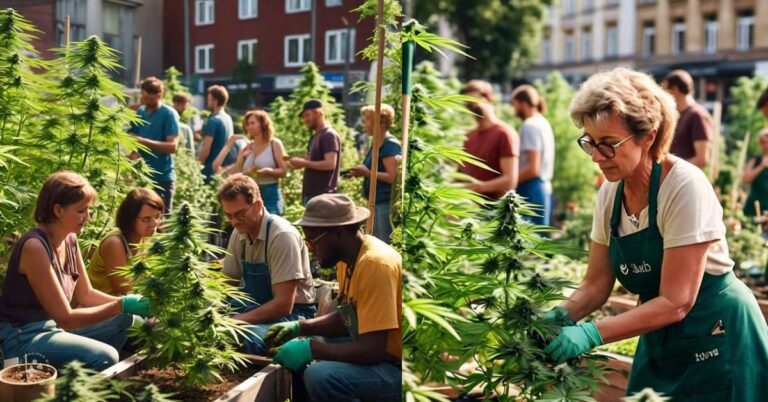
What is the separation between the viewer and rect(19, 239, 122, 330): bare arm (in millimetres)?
1833

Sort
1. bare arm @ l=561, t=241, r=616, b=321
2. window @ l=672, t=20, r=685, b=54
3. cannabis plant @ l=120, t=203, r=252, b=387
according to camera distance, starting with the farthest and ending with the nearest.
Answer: window @ l=672, t=20, r=685, b=54
bare arm @ l=561, t=241, r=616, b=321
cannabis plant @ l=120, t=203, r=252, b=387

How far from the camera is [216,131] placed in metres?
2.13

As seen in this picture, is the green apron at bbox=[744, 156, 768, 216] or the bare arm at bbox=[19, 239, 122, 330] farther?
the green apron at bbox=[744, 156, 768, 216]

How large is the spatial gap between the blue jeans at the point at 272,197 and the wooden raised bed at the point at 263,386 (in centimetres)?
34

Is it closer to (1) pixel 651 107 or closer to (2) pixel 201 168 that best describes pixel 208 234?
(2) pixel 201 168

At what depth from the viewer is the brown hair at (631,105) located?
237 cm

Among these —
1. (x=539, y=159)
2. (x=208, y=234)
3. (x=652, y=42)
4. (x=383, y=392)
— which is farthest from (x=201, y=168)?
(x=652, y=42)

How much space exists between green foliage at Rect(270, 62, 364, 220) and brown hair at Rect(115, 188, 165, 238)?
0.31 m

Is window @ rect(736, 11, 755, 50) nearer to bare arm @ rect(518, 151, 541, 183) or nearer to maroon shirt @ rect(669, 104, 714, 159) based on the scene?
maroon shirt @ rect(669, 104, 714, 159)

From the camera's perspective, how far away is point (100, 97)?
1.92 m

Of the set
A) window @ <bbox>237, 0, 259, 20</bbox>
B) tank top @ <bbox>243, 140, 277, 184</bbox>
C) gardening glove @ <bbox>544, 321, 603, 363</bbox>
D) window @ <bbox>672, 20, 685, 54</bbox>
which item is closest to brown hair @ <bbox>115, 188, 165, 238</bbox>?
tank top @ <bbox>243, 140, 277, 184</bbox>

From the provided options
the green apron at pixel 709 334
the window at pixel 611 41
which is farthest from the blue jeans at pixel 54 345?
the window at pixel 611 41

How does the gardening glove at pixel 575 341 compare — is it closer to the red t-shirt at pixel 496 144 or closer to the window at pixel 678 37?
the red t-shirt at pixel 496 144

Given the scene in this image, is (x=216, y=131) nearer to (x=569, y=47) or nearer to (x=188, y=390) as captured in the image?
(x=188, y=390)
